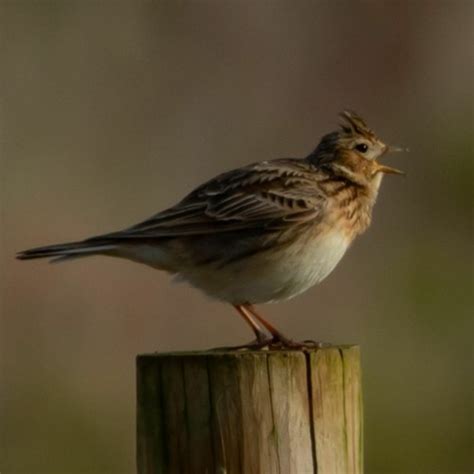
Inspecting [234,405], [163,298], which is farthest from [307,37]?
[234,405]

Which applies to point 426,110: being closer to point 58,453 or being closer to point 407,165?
point 407,165

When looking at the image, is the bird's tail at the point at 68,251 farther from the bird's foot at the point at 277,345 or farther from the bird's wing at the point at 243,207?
the bird's foot at the point at 277,345

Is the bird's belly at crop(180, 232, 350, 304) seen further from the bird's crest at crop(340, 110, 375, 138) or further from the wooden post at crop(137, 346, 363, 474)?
the wooden post at crop(137, 346, 363, 474)

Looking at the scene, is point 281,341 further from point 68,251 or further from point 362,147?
point 362,147

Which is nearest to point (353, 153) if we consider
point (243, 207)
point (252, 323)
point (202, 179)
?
point (243, 207)

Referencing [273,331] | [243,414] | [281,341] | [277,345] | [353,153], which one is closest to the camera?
[243,414]

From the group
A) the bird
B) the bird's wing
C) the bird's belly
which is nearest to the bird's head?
the bird
